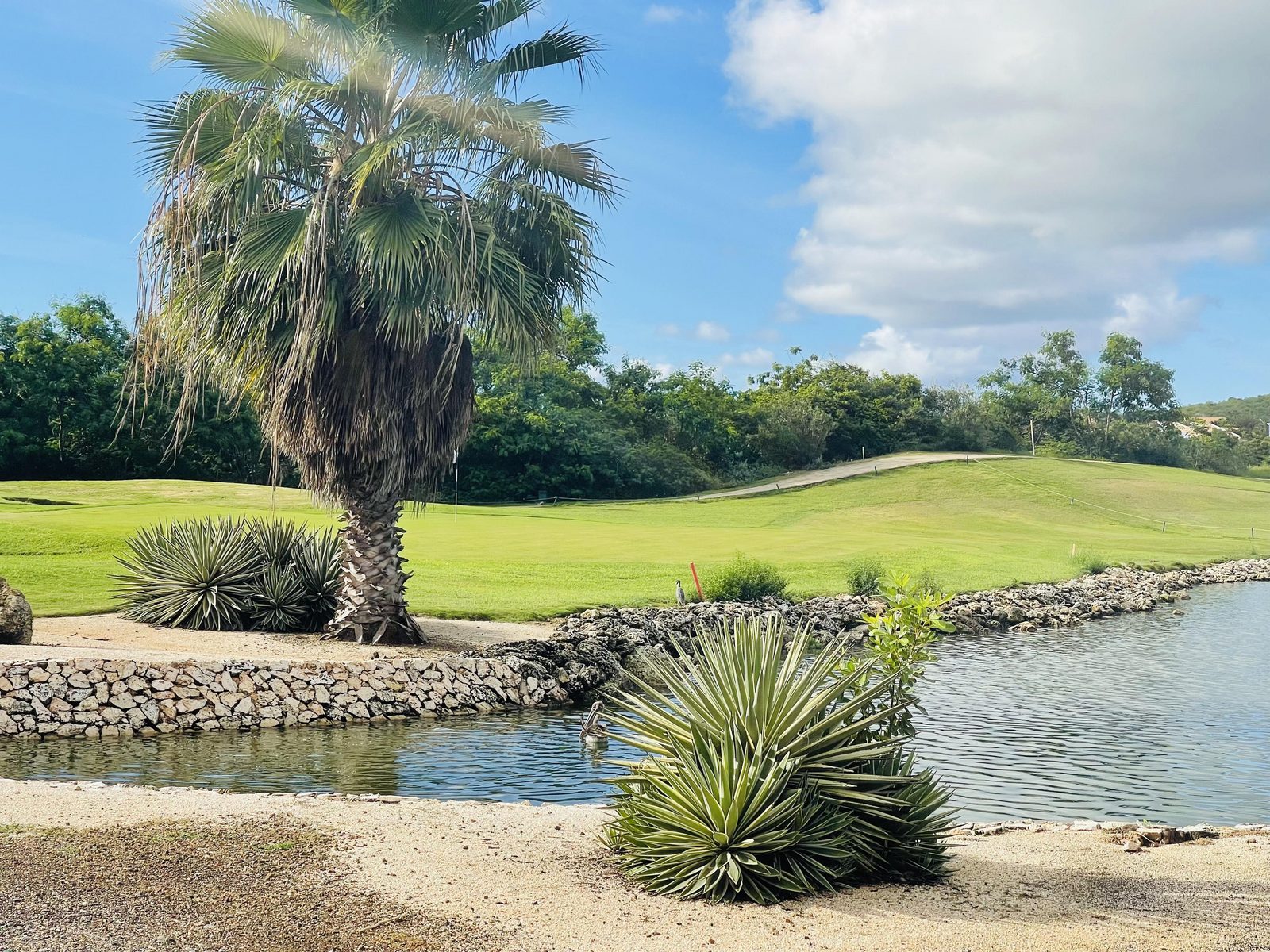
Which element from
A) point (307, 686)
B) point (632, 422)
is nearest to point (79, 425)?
point (632, 422)

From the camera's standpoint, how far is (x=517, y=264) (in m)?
17.1

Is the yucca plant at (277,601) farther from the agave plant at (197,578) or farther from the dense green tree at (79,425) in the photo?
the dense green tree at (79,425)

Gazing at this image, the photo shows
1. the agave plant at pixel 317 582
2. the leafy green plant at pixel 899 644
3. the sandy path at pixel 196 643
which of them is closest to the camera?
the leafy green plant at pixel 899 644

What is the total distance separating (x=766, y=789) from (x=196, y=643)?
13.3 metres

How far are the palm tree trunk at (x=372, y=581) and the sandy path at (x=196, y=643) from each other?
330mm

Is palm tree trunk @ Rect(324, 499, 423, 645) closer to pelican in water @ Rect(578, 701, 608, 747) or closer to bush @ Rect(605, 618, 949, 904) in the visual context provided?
pelican in water @ Rect(578, 701, 608, 747)

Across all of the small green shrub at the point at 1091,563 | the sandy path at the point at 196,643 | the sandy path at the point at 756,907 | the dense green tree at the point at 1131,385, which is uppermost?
the dense green tree at the point at 1131,385

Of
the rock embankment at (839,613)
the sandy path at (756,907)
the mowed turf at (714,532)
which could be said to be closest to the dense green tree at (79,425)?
the mowed turf at (714,532)

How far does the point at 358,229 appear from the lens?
54.0 feet

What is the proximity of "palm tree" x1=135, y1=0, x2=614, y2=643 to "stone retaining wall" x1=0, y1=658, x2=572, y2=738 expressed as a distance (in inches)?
95.5

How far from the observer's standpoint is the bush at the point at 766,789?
278 inches

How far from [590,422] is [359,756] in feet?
210

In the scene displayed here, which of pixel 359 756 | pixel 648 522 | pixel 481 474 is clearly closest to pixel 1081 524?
pixel 648 522

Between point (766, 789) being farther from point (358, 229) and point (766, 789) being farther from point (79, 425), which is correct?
point (79, 425)
